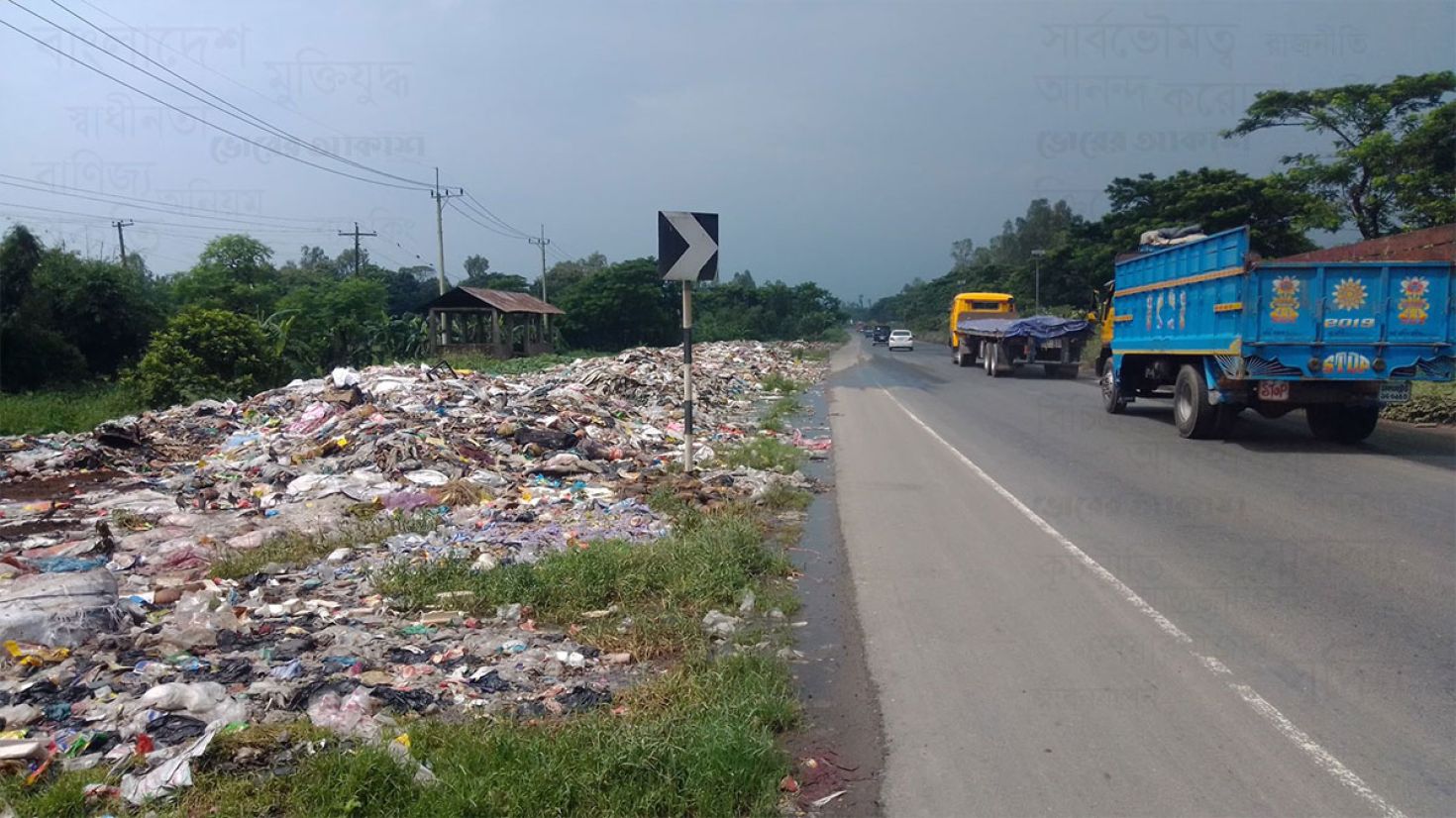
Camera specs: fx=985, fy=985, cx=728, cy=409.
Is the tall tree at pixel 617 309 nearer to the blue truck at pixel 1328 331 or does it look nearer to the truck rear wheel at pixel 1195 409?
the truck rear wheel at pixel 1195 409

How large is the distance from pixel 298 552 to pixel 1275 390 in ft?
38.9

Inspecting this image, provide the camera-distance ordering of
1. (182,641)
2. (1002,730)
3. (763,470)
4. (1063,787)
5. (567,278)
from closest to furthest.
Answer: (1063,787) < (1002,730) < (182,641) < (763,470) < (567,278)

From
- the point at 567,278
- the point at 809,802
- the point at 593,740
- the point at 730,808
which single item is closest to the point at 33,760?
the point at 593,740

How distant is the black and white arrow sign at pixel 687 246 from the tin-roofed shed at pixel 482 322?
3188cm

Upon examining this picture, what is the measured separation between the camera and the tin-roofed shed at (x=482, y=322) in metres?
41.8

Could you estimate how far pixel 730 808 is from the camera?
3826 millimetres

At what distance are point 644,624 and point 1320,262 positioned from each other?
438 inches

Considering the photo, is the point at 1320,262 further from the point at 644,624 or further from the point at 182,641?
the point at 182,641

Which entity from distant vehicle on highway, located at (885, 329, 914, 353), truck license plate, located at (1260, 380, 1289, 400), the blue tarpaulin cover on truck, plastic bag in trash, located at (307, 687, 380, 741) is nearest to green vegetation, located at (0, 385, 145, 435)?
plastic bag in trash, located at (307, 687, 380, 741)

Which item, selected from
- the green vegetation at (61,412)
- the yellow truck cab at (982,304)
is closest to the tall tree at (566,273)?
the yellow truck cab at (982,304)

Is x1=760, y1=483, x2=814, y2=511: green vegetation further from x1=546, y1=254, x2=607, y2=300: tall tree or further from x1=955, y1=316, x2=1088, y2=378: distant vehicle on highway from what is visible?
x1=546, y1=254, x2=607, y2=300: tall tree

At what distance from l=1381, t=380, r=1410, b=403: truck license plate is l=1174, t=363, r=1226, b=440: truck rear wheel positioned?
2.08 metres

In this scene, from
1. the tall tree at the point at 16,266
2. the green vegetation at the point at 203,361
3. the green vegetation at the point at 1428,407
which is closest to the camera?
the green vegetation at the point at 1428,407

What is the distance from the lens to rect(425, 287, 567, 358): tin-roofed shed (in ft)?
137
